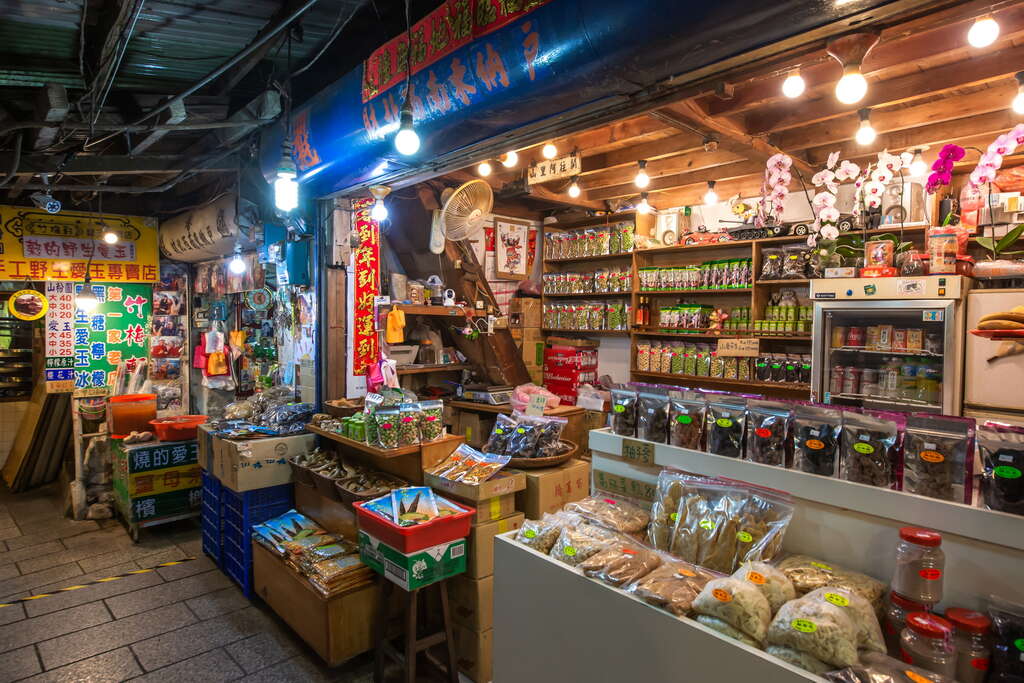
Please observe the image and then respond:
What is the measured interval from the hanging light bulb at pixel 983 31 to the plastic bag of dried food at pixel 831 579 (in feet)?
7.02

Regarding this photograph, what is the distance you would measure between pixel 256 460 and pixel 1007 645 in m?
3.82

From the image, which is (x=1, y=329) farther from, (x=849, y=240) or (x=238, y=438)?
(x=849, y=240)

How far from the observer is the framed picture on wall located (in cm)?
602

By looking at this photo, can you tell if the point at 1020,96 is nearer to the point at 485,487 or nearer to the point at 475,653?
the point at 485,487

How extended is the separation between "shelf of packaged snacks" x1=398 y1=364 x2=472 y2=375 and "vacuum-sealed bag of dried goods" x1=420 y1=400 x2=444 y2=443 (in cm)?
142

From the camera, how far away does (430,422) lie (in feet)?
10.9

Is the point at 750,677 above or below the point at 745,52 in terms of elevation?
below

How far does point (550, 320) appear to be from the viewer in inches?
258

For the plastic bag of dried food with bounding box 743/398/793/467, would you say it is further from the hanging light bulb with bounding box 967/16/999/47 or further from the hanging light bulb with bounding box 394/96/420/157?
the hanging light bulb with bounding box 394/96/420/157

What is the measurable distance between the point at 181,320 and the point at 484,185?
5252mm

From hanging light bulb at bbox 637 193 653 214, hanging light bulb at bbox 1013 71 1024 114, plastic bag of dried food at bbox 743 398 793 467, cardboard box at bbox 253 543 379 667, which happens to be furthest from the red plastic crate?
hanging light bulb at bbox 637 193 653 214

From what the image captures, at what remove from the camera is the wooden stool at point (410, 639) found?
108 inches

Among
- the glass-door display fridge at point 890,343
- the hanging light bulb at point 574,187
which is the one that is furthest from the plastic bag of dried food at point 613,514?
the hanging light bulb at point 574,187

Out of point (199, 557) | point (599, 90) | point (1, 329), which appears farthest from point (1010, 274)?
point (1, 329)
